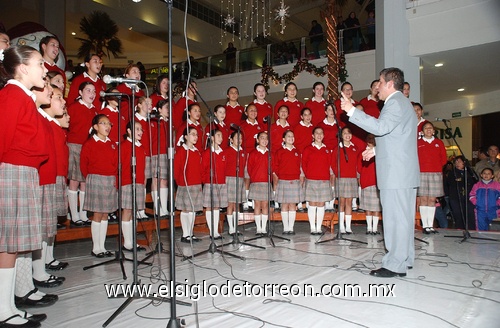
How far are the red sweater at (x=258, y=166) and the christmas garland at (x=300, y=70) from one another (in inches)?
193

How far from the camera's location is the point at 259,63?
42.0 feet

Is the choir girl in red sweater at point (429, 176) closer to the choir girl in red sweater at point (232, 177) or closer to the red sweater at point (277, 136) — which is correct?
the red sweater at point (277, 136)

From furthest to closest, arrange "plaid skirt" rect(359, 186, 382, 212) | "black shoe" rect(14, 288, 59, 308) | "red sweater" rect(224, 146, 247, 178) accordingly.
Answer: "red sweater" rect(224, 146, 247, 178) → "plaid skirt" rect(359, 186, 382, 212) → "black shoe" rect(14, 288, 59, 308)

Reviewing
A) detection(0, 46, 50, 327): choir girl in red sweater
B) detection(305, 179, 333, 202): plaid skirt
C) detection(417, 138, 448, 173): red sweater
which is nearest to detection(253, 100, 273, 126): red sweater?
detection(305, 179, 333, 202): plaid skirt

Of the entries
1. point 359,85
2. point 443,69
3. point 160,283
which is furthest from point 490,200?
point 160,283

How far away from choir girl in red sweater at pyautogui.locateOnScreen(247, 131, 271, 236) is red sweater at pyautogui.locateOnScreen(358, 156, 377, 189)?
1406 millimetres

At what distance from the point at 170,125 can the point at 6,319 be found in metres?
1.50

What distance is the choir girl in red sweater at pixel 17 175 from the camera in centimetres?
234

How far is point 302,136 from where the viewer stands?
664cm

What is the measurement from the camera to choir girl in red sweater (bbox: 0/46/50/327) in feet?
7.66

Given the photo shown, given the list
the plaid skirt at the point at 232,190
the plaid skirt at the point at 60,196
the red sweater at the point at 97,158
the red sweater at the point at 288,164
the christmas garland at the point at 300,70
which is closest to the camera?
the plaid skirt at the point at 60,196

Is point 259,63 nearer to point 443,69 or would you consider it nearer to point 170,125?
point 443,69

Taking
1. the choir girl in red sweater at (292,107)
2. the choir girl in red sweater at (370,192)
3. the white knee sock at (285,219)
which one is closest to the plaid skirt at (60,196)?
the white knee sock at (285,219)

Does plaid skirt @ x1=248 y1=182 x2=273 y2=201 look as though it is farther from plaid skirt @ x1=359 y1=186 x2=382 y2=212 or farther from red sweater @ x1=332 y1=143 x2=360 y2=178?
plaid skirt @ x1=359 y1=186 x2=382 y2=212
